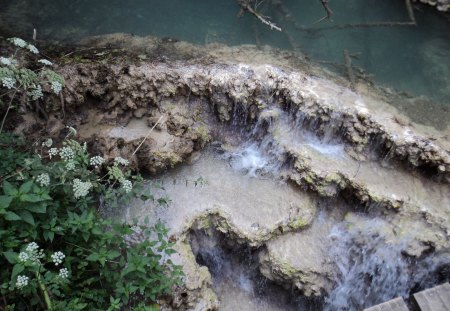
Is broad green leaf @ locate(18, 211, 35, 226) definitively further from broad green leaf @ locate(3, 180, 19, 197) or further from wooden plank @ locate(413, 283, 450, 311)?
wooden plank @ locate(413, 283, 450, 311)

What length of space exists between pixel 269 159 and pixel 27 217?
2996 mm

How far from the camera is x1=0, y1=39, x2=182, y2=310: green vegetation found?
2686 mm

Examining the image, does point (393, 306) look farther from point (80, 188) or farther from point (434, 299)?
point (80, 188)

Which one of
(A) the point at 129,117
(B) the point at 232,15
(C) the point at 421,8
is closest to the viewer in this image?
(A) the point at 129,117

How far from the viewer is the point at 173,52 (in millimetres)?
5465

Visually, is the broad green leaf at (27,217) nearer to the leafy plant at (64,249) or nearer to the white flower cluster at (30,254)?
the leafy plant at (64,249)

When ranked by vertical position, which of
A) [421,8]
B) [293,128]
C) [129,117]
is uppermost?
[421,8]

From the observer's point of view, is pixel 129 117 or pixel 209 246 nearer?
pixel 209 246

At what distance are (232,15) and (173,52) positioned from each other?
1.82 meters

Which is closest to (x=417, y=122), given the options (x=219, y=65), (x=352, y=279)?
(x=352, y=279)

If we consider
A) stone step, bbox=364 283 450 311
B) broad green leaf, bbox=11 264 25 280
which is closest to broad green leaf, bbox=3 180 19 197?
broad green leaf, bbox=11 264 25 280

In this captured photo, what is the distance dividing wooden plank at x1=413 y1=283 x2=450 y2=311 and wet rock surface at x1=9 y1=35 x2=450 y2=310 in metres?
A: 1.14

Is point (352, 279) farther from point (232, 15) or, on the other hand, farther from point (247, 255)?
point (232, 15)

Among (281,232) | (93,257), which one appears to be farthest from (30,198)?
(281,232)
